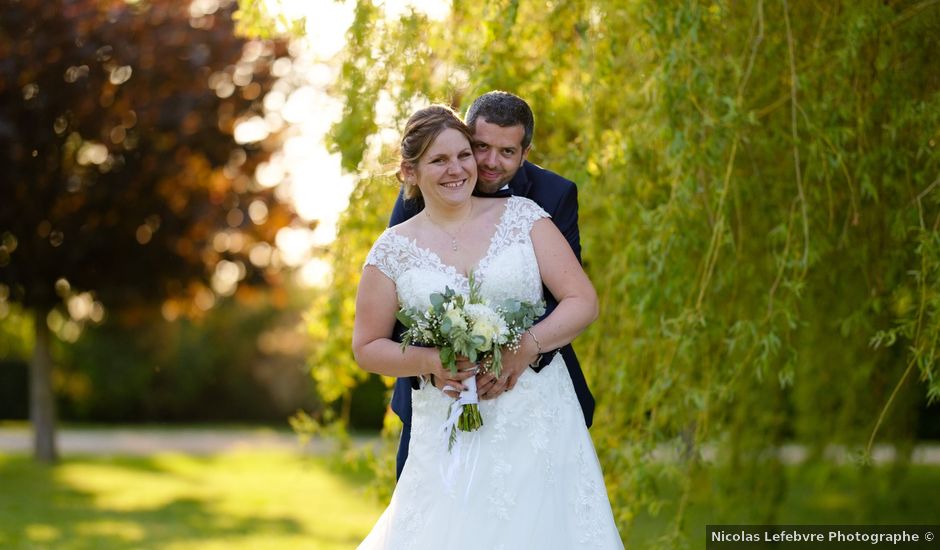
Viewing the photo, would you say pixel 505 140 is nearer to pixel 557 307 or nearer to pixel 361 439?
pixel 557 307

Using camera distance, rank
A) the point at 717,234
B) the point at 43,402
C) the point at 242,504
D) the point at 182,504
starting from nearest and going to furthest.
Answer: the point at 717,234 < the point at 182,504 < the point at 242,504 < the point at 43,402

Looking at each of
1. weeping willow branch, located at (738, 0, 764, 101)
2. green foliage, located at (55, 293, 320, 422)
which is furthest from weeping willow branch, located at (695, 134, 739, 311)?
green foliage, located at (55, 293, 320, 422)

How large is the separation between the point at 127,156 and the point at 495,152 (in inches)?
344

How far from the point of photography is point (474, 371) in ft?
9.52

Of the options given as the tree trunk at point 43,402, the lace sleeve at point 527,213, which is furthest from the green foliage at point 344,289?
the tree trunk at point 43,402

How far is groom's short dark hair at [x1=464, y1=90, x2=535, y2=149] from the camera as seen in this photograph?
10.2 feet

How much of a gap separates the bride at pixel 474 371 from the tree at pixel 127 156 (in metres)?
8.32

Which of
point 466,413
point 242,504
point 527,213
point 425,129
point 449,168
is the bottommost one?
point 242,504

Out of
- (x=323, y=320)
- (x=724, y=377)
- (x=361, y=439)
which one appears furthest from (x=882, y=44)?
(x=361, y=439)

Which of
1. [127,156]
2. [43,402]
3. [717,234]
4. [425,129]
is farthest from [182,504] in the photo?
[425,129]

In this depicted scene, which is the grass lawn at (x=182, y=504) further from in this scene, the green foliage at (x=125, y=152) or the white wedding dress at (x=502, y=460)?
the white wedding dress at (x=502, y=460)

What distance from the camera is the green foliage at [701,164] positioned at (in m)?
4.24

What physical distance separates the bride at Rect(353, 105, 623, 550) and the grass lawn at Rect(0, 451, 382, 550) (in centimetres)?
244

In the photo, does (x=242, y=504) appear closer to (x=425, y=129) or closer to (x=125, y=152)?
(x=125, y=152)
